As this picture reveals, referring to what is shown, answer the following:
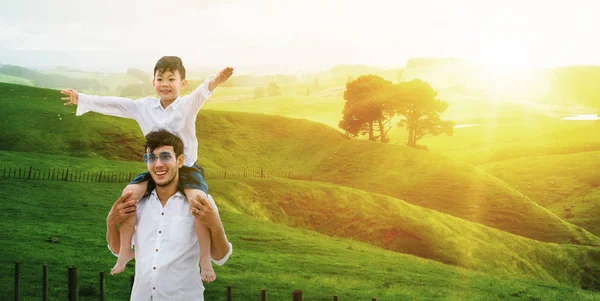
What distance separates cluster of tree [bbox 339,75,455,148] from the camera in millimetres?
106312

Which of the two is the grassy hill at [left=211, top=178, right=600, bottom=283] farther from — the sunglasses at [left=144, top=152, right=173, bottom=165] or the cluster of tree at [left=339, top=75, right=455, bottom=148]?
the cluster of tree at [left=339, top=75, right=455, bottom=148]

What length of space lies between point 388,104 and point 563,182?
115 feet

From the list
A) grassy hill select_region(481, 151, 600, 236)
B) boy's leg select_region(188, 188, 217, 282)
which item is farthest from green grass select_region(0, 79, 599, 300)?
boy's leg select_region(188, 188, 217, 282)

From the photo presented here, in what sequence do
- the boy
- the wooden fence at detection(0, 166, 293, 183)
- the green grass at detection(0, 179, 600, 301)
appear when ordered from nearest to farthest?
the boy, the green grass at detection(0, 179, 600, 301), the wooden fence at detection(0, 166, 293, 183)

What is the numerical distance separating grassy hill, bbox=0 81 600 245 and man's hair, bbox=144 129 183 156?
71743mm

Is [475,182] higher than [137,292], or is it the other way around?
[137,292]

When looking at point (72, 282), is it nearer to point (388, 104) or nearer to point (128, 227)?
point (128, 227)

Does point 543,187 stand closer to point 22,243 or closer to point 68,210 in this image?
point 68,210

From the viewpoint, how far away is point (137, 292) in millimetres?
5852

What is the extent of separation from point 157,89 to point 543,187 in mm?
100634

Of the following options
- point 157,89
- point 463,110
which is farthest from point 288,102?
point 157,89

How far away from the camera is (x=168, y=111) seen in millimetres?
6945

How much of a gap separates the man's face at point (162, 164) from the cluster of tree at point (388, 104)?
333 feet

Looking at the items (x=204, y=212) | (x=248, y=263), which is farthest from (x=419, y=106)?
(x=204, y=212)
